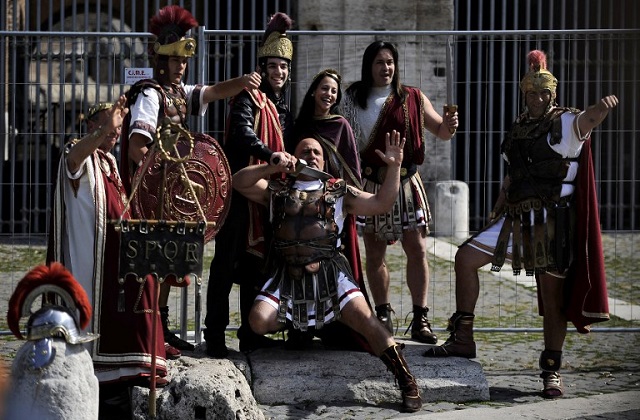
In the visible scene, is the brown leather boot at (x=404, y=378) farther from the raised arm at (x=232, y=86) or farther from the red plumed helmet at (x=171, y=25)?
the red plumed helmet at (x=171, y=25)

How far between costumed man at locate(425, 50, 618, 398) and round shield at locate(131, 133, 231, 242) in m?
1.57

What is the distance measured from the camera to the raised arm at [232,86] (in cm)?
621

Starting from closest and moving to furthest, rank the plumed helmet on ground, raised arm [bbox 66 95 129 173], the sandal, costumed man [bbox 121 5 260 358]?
the plumed helmet on ground, raised arm [bbox 66 95 129 173], costumed man [bbox 121 5 260 358], the sandal

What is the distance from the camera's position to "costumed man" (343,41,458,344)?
702 centimetres

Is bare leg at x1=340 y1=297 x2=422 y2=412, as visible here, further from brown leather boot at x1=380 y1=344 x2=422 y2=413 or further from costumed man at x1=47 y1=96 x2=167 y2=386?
costumed man at x1=47 y1=96 x2=167 y2=386

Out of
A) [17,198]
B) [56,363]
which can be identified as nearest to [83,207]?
[56,363]

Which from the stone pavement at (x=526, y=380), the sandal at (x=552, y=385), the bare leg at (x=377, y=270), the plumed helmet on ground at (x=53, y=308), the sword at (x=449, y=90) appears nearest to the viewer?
A: the plumed helmet on ground at (x=53, y=308)

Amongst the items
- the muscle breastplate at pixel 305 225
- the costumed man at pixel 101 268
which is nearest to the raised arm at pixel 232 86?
the muscle breastplate at pixel 305 225

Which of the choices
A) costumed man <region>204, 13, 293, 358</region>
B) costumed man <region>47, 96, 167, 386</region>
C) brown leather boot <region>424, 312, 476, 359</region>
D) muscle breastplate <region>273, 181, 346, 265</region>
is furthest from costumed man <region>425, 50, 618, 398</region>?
costumed man <region>47, 96, 167, 386</region>

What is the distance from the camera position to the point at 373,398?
618 centimetres

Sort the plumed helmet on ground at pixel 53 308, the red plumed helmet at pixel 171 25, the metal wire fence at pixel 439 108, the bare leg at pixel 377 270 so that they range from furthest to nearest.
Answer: the metal wire fence at pixel 439 108, the bare leg at pixel 377 270, the red plumed helmet at pixel 171 25, the plumed helmet on ground at pixel 53 308

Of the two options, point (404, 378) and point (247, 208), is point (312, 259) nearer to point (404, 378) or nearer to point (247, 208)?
point (247, 208)

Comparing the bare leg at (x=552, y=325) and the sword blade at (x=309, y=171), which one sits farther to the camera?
the bare leg at (x=552, y=325)

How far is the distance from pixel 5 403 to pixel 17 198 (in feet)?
19.3
